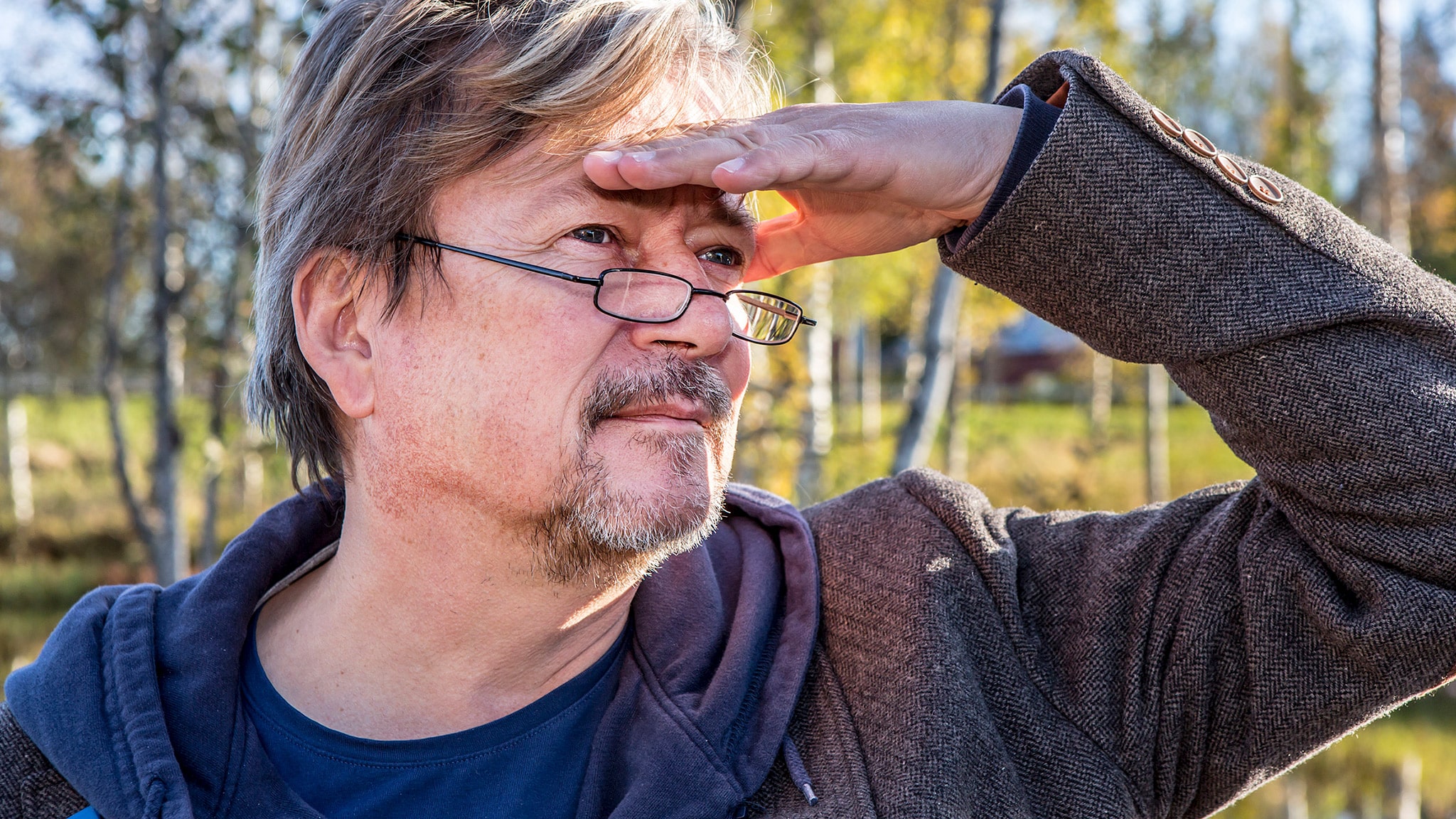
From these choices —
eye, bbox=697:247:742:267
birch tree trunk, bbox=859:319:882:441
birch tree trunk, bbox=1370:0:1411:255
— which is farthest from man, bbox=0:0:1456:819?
birch tree trunk, bbox=859:319:882:441

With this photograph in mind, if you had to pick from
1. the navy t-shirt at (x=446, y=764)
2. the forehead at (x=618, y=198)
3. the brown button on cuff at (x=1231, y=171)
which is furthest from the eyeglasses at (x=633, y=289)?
the brown button on cuff at (x=1231, y=171)

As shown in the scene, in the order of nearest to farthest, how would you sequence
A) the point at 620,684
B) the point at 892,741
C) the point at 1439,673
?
the point at 1439,673, the point at 892,741, the point at 620,684

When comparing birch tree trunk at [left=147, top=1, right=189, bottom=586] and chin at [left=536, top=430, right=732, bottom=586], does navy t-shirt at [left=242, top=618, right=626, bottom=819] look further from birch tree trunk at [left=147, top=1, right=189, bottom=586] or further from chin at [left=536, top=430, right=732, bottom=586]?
birch tree trunk at [left=147, top=1, right=189, bottom=586]

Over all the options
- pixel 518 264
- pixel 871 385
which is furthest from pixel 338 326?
pixel 871 385

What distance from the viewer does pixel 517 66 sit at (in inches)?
68.4

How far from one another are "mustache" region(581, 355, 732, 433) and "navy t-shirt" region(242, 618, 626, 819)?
56cm

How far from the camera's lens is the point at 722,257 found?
6.28 ft

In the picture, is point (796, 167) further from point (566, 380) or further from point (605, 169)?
point (566, 380)

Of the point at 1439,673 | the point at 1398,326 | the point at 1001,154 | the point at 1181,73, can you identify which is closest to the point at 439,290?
the point at 1001,154

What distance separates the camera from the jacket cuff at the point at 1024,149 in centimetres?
166

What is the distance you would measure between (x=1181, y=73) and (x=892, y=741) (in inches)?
530

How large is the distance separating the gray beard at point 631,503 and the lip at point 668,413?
0.05 ft

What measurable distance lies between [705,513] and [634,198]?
0.55 metres

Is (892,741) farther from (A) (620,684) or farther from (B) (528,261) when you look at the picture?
(B) (528,261)
